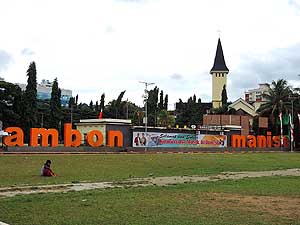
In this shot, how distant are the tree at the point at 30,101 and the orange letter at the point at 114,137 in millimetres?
18387

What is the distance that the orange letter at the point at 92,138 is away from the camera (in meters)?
54.3

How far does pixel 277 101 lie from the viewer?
83312 millimetres

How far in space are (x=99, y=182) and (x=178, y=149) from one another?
142ft

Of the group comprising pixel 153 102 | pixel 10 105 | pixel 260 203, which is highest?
pixel 153 102

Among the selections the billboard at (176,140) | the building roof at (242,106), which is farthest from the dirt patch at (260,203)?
the building roof at (242,106)

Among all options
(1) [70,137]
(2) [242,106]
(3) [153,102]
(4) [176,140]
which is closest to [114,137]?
(1) [70,137]

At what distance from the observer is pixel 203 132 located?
69.1 meters

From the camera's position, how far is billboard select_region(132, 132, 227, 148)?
60.4 metres

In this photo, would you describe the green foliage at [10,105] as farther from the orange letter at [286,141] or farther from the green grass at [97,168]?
the orange letter at [286,141]

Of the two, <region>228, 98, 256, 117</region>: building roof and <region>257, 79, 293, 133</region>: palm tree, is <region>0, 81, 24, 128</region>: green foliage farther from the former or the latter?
<region>228, 98, 256, 117</region>: building roof

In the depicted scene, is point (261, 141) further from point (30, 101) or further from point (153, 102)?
point (153, 102)

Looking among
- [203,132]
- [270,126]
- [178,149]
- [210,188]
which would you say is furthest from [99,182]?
[270,126]

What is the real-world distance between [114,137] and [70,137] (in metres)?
7.12

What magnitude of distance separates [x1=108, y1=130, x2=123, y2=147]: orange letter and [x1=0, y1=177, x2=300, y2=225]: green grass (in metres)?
40.1
